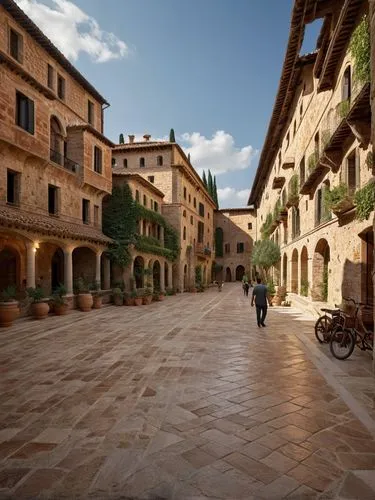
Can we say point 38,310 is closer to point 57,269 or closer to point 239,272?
point 57,269

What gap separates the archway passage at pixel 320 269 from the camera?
48.2ft

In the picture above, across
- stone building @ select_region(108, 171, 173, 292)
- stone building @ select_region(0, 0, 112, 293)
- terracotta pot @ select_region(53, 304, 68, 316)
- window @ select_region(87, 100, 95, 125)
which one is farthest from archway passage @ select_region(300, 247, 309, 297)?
window @ select_region(87, 100, 95, 125)

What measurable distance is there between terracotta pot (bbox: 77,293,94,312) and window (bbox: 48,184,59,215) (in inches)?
186

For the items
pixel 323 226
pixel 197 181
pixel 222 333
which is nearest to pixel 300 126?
pixel 323 226

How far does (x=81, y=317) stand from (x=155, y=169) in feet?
67.7

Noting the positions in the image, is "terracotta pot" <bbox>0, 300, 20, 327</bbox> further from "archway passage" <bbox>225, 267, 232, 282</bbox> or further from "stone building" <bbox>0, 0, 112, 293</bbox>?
"archway passage" <bbox>225, 267, 232, 282</bbox>

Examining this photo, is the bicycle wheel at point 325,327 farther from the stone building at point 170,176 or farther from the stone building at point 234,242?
the stone building at point 234,242

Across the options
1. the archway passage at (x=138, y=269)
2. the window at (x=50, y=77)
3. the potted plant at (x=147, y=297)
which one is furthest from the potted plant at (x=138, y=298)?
the window at (x=50, y=77)

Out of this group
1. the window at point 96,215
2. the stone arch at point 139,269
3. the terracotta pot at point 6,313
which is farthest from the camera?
the stone arch at point 139,269

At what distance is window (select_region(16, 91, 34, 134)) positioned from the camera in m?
15.1

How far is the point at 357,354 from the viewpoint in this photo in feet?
25.3

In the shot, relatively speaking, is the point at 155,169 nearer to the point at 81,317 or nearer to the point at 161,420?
the point at 81,317

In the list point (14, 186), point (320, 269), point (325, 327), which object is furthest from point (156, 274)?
point (325, 327)

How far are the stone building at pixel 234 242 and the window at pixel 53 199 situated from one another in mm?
37948
